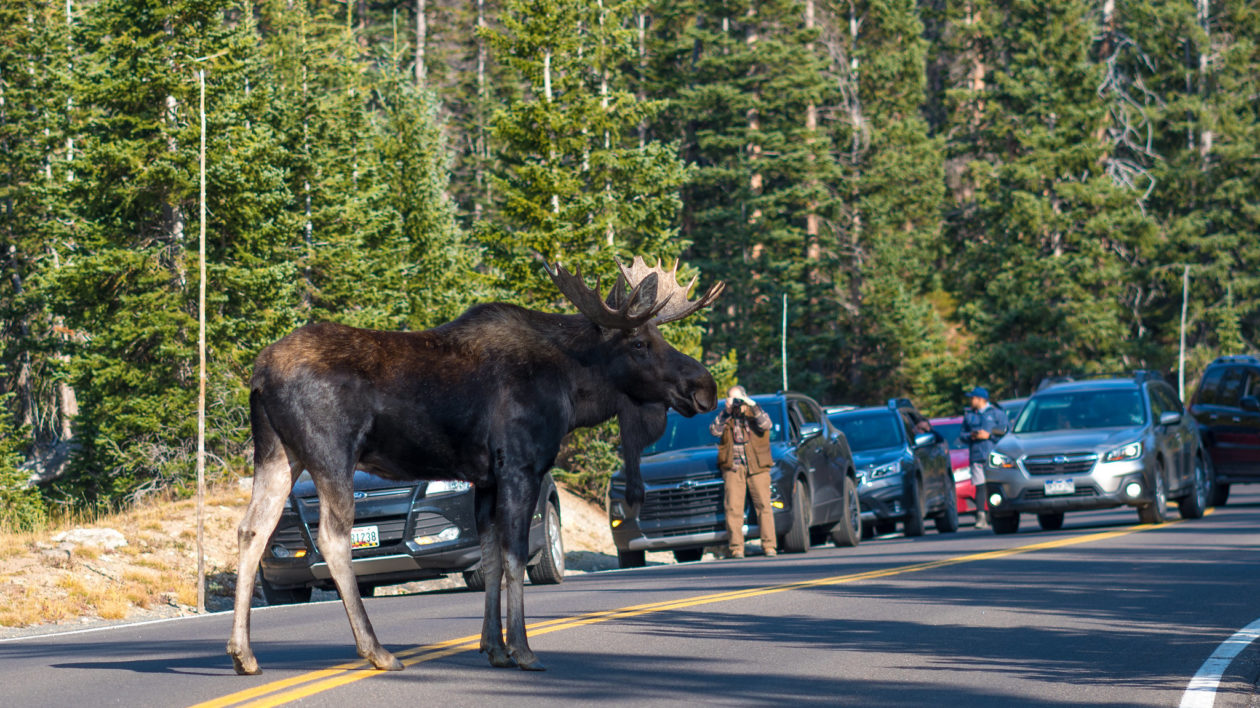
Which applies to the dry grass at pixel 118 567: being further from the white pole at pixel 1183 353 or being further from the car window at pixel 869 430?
the white pole at pixel 1183 353

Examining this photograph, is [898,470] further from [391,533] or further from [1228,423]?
[391,533]

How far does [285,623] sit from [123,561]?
284 inches

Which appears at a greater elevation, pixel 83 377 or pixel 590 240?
pixel 590 240

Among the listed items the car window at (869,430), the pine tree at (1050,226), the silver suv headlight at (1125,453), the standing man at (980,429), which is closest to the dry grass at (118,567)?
the car window at (869,430)

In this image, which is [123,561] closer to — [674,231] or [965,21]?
[674,231]

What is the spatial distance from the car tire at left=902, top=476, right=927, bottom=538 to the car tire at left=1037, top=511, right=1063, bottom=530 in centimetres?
178

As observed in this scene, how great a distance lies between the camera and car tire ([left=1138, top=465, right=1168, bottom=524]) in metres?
22.3

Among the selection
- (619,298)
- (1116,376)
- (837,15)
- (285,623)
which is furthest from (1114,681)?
(837,15)

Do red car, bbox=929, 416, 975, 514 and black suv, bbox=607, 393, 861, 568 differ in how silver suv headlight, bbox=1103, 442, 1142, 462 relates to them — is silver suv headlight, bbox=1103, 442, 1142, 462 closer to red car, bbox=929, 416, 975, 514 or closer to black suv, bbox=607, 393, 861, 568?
black suv, bbox=607, 393, 861, 568

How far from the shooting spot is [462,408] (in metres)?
9.32

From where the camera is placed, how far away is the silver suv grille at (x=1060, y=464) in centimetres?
2205

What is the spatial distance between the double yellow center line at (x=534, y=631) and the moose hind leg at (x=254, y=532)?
0.30 m

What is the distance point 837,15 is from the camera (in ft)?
246

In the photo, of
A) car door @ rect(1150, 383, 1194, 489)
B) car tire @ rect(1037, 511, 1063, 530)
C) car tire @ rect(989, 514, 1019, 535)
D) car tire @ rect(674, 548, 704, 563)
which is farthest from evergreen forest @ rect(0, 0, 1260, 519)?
car door @ rect(1150, 383, 1194, 489)
